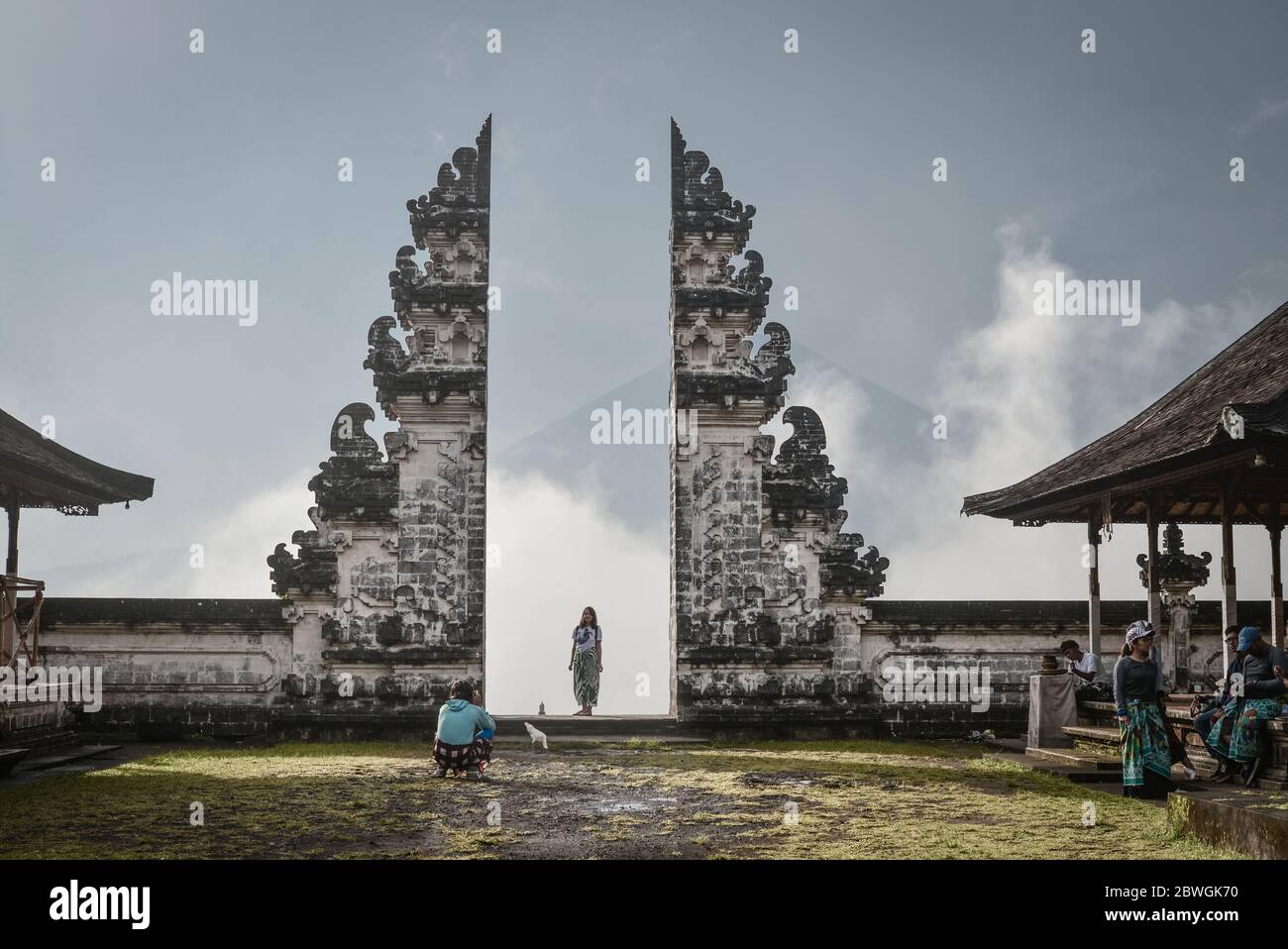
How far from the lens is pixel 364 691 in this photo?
16.3 meters

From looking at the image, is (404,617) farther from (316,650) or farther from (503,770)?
(503,770)

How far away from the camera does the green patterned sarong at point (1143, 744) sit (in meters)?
10.6

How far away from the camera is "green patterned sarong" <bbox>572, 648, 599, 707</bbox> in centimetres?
1750

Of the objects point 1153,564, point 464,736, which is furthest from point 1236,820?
point 464,736

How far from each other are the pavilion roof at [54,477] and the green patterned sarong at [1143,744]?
40.1 ft

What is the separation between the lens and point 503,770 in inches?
503

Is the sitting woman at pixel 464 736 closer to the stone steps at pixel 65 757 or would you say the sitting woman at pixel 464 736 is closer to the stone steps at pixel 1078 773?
the stone steps at pixel 65 757

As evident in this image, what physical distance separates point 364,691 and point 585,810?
7.28 metres

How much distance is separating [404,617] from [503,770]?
4308mm

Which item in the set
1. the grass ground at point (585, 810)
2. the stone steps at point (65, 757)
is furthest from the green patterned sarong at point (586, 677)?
the stone steps at point (65, 757)
